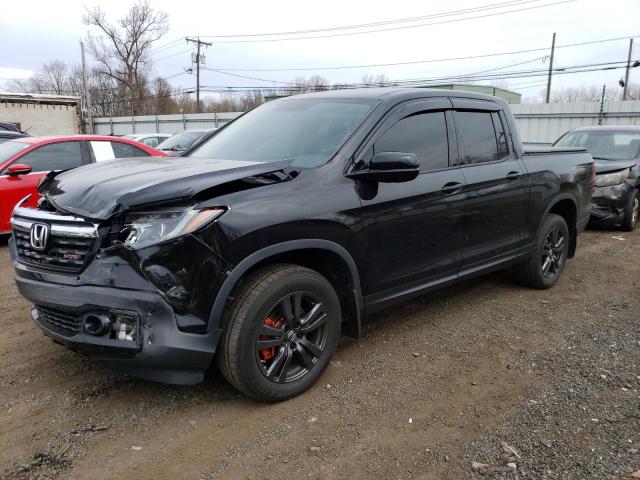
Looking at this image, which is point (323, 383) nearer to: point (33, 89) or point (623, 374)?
point (623, 374)

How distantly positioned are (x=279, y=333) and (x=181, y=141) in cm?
1051

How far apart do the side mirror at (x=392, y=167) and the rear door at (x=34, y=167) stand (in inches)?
213

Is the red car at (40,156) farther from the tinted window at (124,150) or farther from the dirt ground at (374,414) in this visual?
the dirt ground at (374,414)

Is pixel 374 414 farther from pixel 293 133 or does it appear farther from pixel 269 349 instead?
pixel 293 133

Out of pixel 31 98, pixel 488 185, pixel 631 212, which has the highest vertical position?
pixel 31 98

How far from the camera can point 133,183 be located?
281 centimetres

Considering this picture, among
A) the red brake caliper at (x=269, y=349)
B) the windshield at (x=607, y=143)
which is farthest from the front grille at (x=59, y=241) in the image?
the windshield at (x=607, y=143)

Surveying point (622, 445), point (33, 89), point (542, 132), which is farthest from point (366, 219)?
point (33, 89)

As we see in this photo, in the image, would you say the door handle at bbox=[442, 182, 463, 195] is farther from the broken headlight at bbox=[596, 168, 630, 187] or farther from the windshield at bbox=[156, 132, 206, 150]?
the windshield at bbox=[156, 132, 206, 150]

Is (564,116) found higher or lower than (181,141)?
higher

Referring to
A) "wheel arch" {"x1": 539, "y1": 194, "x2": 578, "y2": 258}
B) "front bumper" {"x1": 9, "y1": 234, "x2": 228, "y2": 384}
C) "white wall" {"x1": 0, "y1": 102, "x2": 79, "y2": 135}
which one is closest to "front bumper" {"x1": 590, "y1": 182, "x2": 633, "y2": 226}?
"wheel arch" {"x1": 539, "y1": 194, "x2": 578, "y2": 258}

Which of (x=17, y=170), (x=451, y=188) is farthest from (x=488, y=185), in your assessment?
(x=17, y=170)

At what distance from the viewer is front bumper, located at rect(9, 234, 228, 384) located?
2600 mm

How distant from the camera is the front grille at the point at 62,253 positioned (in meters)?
2.72
